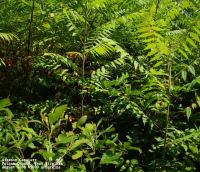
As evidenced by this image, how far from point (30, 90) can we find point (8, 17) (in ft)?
5.49

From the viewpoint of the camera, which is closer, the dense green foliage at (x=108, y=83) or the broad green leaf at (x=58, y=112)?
the broad green leaf at (x=58, y=112)

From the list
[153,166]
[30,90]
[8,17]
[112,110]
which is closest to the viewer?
[153,166]

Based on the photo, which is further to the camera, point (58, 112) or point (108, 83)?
point (108, 83)

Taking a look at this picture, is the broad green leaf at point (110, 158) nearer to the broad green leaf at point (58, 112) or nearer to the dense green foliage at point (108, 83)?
the dense green foliage at point (108, 83)

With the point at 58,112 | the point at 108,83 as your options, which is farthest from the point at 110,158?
the point at 108,83

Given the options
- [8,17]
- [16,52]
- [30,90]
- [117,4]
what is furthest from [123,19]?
[8,17]

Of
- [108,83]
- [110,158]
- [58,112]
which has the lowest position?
[110,158]

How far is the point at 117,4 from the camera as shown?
92.7 inches

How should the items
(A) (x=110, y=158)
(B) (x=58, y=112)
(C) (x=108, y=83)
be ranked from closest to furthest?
1. (B) (x=58, y=112)
2. (A) (x=110, y=158)
3. (C) (x=108, y=83)

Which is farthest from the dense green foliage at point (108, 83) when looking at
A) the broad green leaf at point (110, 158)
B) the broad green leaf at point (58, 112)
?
the broad green leaf at point (58, 112)

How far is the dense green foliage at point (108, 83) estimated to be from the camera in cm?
143

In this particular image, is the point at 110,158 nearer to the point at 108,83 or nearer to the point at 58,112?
the point at 58,112

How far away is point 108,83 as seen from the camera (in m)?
1.45

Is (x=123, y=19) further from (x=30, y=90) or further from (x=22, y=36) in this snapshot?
(x=22, y=36)
